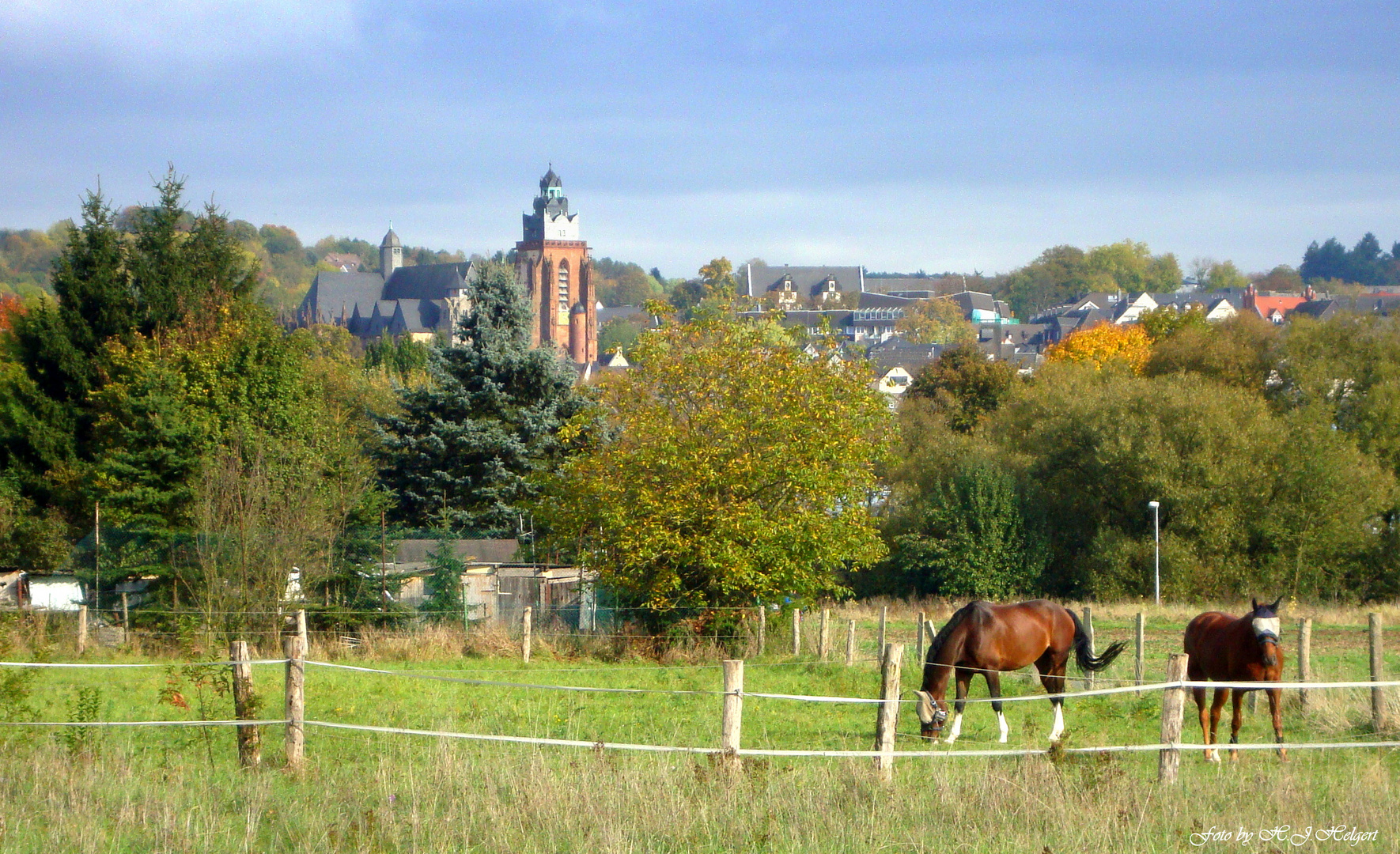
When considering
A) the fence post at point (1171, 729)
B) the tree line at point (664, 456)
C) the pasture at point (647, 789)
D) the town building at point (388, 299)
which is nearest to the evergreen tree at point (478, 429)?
the tree line at point (664, 456)

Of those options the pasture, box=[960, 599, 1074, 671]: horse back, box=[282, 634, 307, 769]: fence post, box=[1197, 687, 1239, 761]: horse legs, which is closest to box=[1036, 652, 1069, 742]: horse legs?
box=[960, 599, 1074, 671]: horse back

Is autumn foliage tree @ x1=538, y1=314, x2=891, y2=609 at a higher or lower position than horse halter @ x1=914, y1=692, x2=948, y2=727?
higher

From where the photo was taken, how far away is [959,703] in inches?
436

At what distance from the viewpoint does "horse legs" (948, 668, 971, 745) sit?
1080 cm

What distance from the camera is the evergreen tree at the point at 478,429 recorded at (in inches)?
1240

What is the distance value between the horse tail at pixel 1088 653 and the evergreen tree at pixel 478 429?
788 inches

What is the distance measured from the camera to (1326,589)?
3694 cm

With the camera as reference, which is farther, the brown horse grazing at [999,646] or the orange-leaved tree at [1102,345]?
the orange-leaved tree at [1102,345]

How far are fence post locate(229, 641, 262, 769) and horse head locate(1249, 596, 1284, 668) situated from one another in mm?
8074

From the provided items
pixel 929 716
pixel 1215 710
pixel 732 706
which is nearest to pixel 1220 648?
pixel 1215 710

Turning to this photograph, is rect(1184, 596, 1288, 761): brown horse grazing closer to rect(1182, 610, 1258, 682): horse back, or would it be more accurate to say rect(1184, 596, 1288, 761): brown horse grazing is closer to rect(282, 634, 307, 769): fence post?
rect(1182, 610, 1258, 682): horse back

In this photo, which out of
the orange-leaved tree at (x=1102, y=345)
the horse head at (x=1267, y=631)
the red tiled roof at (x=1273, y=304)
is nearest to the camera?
the horse head at (x=1267, y=631)

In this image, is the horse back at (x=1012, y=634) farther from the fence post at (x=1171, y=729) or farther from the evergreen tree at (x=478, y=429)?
the evergreen tree at (x=478, y=429)

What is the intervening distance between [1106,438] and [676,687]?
26696mm
